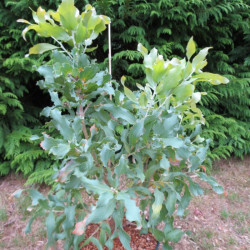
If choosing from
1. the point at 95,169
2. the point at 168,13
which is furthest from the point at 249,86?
the point at 95,169

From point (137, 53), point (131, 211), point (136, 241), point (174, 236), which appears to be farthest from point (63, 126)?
point (137, 53)

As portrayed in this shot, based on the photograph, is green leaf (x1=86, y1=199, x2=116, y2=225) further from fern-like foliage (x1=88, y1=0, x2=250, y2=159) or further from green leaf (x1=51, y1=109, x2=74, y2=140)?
fern-like foliage (x1=88, y1=0, x2=250, y2=159)

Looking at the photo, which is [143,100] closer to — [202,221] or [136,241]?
[136,241]

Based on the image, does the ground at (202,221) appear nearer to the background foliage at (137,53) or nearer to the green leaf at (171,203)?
the background foliage at (137,53)

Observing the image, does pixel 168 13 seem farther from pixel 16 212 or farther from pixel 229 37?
pixel 16 212

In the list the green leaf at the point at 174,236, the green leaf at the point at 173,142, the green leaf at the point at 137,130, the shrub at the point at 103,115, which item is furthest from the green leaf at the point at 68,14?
the green leaf at the point at 174,236

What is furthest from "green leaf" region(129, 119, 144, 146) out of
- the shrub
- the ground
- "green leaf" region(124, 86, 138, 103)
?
the ground

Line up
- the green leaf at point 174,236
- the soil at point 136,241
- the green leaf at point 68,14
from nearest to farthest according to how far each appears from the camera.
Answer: the green leaf at point 68,14 → the green leaf at point 174,236 → the soil at point 136,241

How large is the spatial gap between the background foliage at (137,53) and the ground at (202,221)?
35 centimetres

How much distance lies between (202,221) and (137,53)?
5.67ft

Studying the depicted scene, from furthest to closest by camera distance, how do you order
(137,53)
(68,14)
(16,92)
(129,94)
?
(16,92)
(137,53)
(129,94)
(68,14)

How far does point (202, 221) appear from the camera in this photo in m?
2.01

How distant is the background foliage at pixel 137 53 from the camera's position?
7.55ft

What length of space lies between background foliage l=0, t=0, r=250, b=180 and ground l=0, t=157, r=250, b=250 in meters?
0.35
